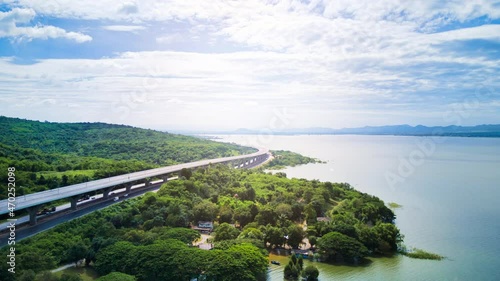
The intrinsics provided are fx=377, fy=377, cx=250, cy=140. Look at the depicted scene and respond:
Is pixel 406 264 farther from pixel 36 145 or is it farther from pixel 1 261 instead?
pixel 36 145

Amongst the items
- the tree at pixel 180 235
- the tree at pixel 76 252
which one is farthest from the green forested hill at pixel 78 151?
the tree at pixel 180 235

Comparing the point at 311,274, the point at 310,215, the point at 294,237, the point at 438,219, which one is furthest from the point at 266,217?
the point at 438,219

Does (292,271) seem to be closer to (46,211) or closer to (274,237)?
(274,237)

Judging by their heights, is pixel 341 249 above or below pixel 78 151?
below

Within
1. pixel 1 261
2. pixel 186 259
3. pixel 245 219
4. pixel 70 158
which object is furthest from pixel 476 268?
pixel 70 158

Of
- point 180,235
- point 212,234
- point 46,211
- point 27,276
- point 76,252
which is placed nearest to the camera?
point 27,276

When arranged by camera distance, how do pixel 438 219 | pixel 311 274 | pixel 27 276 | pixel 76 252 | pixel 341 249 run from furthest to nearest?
1. pixel 438 219
2. pixel 341 249
3. pixel 311 274
4. pixel 76 252
5. pixel 27 276
